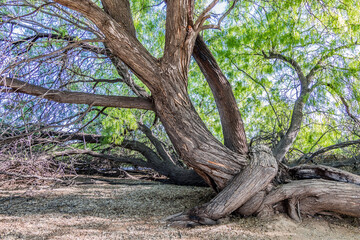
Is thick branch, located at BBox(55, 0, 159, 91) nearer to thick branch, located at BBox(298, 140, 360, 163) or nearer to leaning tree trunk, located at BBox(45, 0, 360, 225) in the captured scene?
leaning tree trunk, located at BBox(45, 0, 360, 225)

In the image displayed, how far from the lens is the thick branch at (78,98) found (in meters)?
3.71

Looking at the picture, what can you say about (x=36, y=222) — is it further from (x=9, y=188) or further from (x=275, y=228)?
(x=275, y=228)

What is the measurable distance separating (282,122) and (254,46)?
6.53 feet

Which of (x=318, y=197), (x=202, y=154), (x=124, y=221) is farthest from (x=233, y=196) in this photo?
(x=124, y=221)

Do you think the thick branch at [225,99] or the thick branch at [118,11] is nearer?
the thick branch at [118,11]

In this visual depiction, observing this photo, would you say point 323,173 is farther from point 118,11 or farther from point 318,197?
point 118,11

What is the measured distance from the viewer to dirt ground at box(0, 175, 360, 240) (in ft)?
10.1

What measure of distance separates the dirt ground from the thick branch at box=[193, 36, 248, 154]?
3.32 feet

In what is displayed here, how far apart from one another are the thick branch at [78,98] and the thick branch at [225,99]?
4.04 ft

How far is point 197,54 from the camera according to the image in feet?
15.9

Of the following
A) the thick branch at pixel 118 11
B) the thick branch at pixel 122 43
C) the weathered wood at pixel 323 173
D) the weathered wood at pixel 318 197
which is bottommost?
the weathered wood at pixel 318 197

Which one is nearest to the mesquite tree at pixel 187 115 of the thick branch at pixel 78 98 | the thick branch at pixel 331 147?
the thick branch at pixel 78 98

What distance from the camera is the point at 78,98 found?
3.92 meters

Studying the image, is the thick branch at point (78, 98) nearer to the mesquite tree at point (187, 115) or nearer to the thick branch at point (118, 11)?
the mesquite tree at point (187, 115)
